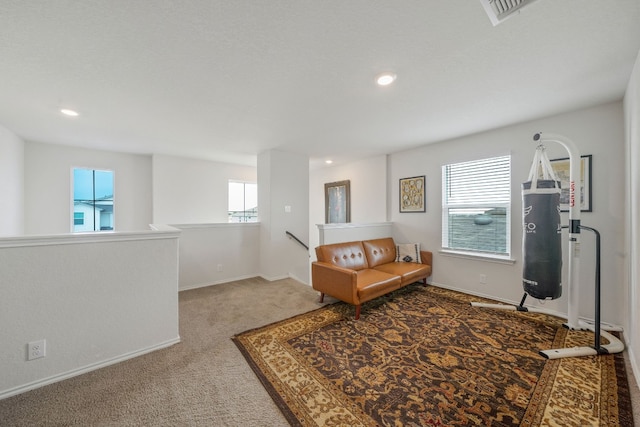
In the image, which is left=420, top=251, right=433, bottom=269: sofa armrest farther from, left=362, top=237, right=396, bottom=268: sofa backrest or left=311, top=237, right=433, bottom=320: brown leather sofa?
left=362, top=237, right=396, bottom=268: sofa backrest

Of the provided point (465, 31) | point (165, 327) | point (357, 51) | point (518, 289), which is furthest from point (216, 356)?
point (518, 289)

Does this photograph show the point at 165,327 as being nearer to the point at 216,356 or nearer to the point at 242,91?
the point at 216,356

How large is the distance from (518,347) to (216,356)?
2.85m

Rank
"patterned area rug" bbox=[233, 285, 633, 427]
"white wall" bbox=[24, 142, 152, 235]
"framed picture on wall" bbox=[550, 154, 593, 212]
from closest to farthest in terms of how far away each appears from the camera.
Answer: "patterned area rug" bbox=[233, 285, 633, 427] < "framed picture on wall" bbox=[550, 154, 593, 212] < "white wall" bbox=[24, 142, 152, 235]

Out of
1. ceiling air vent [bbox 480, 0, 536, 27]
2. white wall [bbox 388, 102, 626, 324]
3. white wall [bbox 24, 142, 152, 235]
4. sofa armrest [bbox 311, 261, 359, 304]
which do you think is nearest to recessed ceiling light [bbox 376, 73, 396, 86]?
ceiling air vent [bbox 480, 0, 536, 27]

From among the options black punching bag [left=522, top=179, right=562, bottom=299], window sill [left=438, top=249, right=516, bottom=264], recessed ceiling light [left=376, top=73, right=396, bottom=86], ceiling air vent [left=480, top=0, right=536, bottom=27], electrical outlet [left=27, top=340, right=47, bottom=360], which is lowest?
electrical outlet [left=27, top=340, right=47, bottom=360]

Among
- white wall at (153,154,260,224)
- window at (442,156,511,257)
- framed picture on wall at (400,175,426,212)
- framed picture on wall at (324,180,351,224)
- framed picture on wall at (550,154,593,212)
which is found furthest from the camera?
framed picture on wall at (324,180,351,224)

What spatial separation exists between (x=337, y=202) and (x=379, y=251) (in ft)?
7.31

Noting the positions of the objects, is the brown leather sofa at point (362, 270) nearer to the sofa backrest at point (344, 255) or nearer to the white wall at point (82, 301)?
the sofa backrest at point (344, 255)

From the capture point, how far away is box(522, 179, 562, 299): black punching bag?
7.69 feet

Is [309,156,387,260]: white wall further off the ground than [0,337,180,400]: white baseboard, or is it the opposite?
[309,156,387,260]: white wall

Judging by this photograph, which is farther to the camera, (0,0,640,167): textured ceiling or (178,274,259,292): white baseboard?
(178,274,259,292): white baseboard

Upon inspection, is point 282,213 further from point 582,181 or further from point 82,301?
point 582,181

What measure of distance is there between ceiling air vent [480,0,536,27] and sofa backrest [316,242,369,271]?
2839 mm
